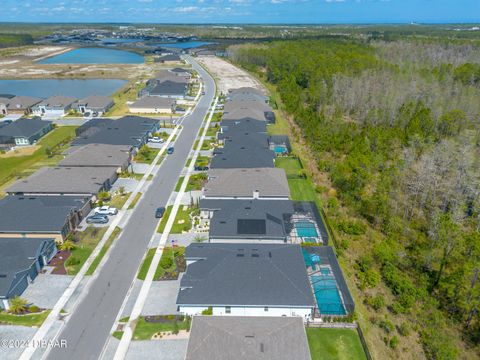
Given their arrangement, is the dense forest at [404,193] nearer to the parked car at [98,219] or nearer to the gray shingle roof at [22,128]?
the parked car at [98,219]

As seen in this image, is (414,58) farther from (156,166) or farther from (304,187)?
(156,166)

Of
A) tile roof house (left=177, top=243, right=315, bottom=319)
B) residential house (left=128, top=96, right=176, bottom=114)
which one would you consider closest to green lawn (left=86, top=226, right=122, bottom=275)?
tile roof house (left=177, top=243, right=315, bottom=319)

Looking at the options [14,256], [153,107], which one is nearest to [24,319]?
[14,256]

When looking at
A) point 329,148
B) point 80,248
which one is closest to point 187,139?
point 329,148

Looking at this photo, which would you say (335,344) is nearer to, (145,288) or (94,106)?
(145,288)

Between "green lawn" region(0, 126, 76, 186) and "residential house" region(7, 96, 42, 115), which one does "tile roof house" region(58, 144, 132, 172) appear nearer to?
"green lawn" region(0, 126, 76, 186)
